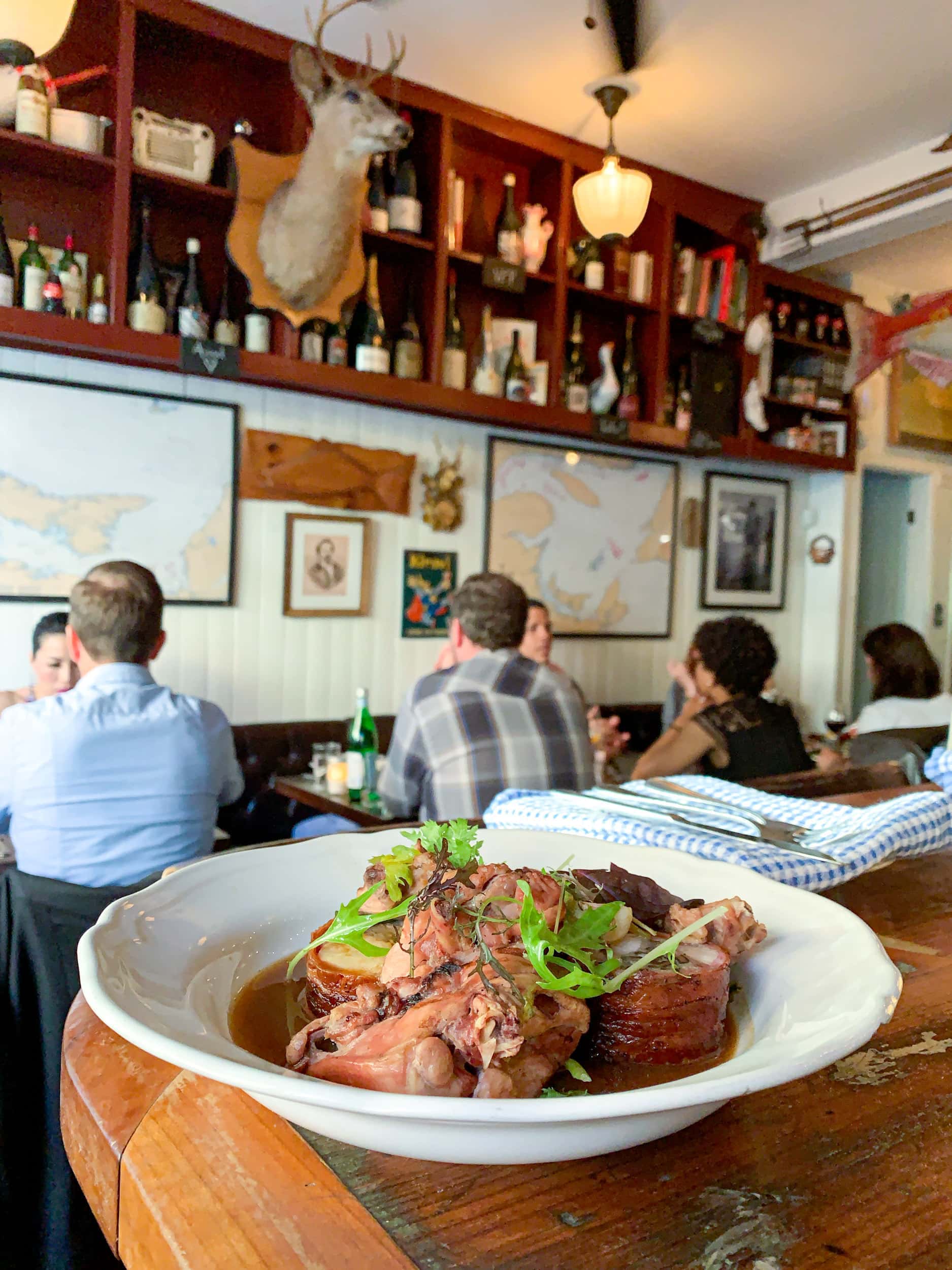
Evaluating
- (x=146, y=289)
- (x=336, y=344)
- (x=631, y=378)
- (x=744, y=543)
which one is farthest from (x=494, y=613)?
(x=744, y=543)

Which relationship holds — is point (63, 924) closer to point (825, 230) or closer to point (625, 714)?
point (625, 714)

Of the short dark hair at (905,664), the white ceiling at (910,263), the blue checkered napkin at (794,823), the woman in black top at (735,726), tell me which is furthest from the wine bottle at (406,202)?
the blue checkered napkin at (794,823)

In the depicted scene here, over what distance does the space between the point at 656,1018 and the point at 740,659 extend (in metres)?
2.72

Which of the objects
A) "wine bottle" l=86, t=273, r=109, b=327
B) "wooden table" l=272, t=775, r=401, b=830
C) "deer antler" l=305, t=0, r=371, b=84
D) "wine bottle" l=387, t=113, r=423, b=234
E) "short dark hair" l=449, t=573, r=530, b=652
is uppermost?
"deer antler" l=305, t=0, r=371, b=84

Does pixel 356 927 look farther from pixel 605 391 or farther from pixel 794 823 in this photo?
pixel 605 391

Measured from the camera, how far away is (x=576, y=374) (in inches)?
174

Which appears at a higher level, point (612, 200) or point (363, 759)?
point (612, 200)

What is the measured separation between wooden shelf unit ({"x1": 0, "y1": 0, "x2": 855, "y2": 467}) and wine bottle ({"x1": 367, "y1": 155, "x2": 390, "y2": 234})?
0.07 m

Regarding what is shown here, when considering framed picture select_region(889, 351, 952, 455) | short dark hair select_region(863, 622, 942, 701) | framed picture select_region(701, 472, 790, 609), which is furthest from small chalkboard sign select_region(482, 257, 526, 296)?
framed picture select_region(889, 351, 952, 455)

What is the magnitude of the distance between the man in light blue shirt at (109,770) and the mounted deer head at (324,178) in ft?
5.63

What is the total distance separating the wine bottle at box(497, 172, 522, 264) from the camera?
3.93 m

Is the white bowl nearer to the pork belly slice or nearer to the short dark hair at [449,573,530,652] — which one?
the pork belly slice

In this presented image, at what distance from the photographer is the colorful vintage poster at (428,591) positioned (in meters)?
4.04

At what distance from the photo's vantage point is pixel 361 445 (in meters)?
3.85
